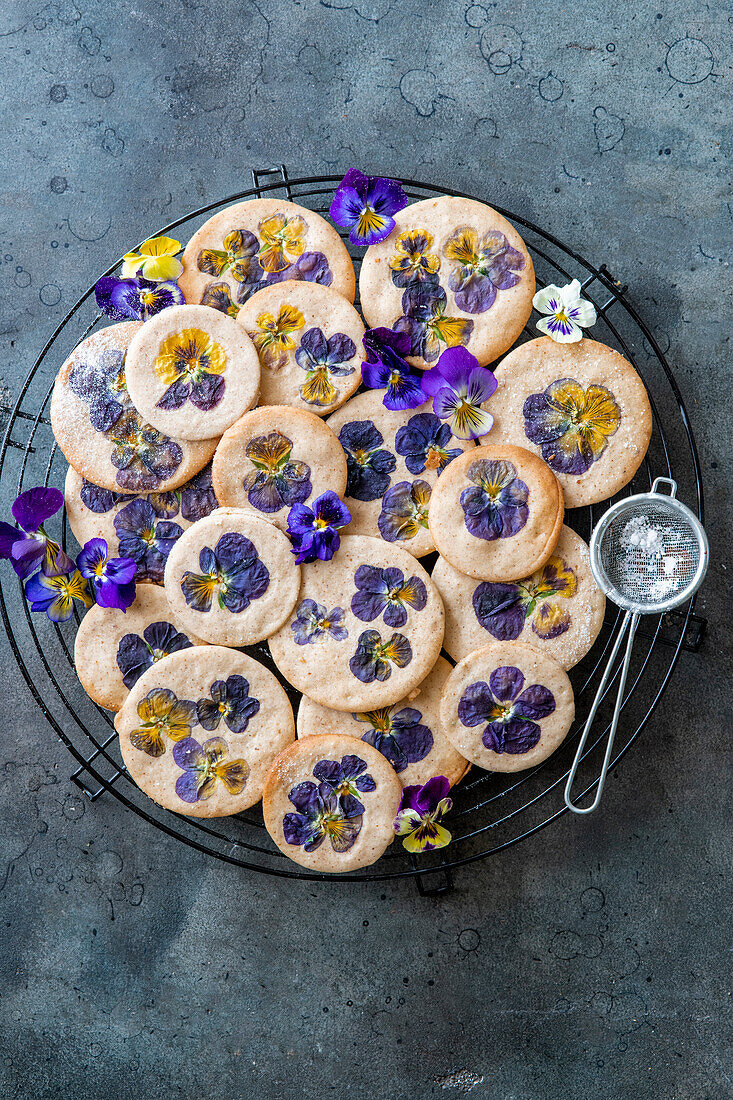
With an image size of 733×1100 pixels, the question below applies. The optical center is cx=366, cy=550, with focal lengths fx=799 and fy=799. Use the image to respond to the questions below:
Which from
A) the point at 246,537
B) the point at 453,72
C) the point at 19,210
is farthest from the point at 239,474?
the point at 453,72

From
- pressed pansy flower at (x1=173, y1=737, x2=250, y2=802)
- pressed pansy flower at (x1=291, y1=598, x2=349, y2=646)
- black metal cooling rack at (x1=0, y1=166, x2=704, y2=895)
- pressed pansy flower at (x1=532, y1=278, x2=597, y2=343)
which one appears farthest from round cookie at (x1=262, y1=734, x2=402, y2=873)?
pressed pansy flower at (x1=532, y1=278, x2=597, y2=343)

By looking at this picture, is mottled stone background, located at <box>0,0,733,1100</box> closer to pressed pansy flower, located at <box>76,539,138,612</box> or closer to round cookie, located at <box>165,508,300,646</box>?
pressed pansy flower, located at <box>76,539,138,612</box>

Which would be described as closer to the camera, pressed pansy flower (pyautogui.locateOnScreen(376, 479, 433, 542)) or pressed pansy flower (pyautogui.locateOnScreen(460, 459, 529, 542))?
pressed pansy flower (pyautogui.locateOnScreen(460, 459, 529, 542))

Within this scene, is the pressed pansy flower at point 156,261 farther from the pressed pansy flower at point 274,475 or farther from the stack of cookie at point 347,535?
the pressed pansy flower at point 274,475

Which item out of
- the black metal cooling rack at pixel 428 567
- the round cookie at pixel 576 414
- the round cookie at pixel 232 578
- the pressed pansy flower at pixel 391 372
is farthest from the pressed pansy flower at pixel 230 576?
the round cookie at pixel 576 414

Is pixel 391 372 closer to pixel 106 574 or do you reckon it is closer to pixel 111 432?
pixel 111 432

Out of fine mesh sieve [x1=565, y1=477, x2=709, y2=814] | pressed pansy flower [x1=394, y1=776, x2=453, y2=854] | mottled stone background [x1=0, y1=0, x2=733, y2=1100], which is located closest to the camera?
fine mesh sieve [x1=565, y1=477, x2=709, y2=814]
